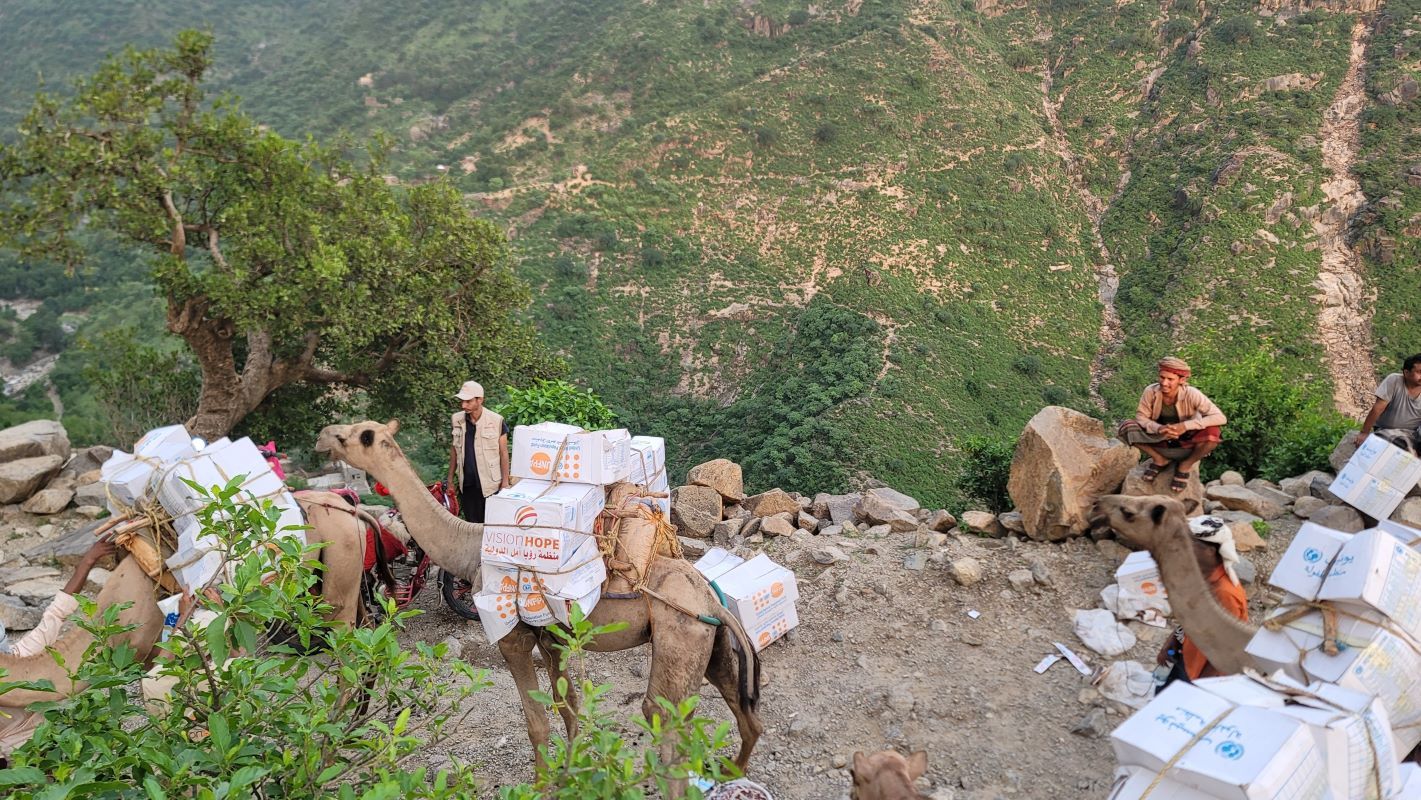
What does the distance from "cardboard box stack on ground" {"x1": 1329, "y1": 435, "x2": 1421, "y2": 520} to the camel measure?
297 cm

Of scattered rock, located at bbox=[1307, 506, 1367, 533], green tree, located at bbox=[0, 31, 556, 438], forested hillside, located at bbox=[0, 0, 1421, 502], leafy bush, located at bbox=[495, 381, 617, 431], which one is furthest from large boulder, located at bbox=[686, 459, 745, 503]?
forested hillside, located at bbox=[0, 0, 1421, 502]

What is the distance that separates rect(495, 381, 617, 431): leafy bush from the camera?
8078mm

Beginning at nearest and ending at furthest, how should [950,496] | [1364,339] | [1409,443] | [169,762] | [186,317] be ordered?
[169,762]
[1409,443]
[186,317]
[950,496]
[1364,339]

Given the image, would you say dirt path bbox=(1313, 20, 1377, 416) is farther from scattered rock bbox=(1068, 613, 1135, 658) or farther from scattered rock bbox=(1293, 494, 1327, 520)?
scattered rock bbox=(1068, 613, 1135, 658)

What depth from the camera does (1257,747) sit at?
254cm

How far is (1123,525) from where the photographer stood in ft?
13.5

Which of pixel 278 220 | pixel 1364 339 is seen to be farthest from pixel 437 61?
pixel 1364 339

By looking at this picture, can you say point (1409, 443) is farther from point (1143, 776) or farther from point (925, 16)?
point (925, 16)

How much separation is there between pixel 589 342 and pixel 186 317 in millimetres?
15455

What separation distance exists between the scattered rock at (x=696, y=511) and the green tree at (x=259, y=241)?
4.52m

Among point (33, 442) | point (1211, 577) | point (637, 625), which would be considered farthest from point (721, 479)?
point (33, 442)

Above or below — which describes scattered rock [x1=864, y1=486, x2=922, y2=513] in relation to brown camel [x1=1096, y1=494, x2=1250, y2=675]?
below

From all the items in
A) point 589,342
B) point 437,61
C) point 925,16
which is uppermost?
point 925,16

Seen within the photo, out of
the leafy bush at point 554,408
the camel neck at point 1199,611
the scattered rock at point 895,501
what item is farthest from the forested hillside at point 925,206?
the camel neck at point 1199,611
